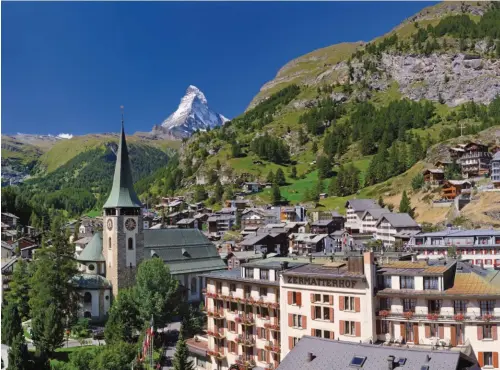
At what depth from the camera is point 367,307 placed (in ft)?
164

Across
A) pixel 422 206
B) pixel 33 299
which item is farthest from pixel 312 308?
pixel 422 206

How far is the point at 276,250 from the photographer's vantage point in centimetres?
14988

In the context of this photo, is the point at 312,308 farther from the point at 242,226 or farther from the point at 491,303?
the point at 242,226

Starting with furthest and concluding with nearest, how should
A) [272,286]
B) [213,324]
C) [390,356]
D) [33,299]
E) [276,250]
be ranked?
[276,250] < [33,299] < [213,324] < [272,286] < [390,356]

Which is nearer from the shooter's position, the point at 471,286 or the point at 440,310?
the point at 440,310

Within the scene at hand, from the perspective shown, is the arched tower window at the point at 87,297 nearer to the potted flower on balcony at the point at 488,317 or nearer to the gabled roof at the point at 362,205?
the potted flower on balcony at the point at 488,317

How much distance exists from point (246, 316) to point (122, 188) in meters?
47.6

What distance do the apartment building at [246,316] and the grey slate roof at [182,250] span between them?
41510 mm

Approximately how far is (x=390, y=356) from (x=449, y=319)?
14951mm

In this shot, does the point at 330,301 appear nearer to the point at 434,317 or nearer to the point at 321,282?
the point at 321,282

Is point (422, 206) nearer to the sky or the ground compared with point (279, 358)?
nearer to the sky

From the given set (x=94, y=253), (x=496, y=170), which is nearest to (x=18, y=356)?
(x=94, y=253)

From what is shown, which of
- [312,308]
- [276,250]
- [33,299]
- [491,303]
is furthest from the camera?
[276,250]

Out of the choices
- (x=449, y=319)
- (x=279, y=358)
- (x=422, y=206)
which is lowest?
(x=279, y=358)
